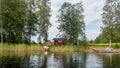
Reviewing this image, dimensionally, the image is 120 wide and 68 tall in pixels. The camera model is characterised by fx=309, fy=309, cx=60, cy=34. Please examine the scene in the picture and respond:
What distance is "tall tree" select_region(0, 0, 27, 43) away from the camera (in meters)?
84.8

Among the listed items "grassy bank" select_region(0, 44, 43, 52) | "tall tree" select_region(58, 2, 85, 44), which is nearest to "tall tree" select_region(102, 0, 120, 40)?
"tall tree" select_region(58, 2, 85, 44)

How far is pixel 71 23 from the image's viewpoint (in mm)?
107000

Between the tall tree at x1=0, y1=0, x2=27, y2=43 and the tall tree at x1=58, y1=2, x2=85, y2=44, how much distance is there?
19.6m

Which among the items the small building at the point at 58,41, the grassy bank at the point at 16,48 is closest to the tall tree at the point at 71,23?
the small building at the point at 58,41

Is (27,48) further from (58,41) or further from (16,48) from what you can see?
(58,41)

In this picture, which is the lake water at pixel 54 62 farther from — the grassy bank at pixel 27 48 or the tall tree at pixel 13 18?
the tall tree at pixel 13 18

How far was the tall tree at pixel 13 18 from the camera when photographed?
278ft

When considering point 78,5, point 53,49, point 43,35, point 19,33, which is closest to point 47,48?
point 53,49

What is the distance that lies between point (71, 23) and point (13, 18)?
26.3 metres

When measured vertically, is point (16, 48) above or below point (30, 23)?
below

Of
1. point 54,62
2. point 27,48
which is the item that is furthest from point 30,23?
point 54,62

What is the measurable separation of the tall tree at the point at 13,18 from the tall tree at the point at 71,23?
19.6m

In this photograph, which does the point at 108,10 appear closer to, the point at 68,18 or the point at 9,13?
the point at 68,18

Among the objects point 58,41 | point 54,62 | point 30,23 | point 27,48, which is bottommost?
point 54,62
